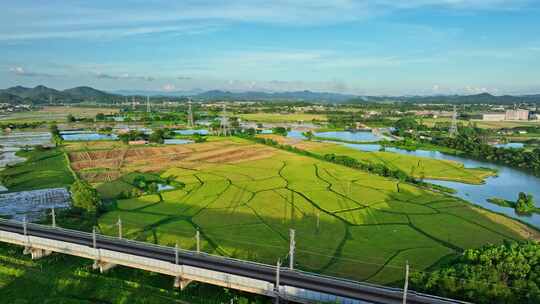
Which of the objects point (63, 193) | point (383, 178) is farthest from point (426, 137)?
point (63, 193)

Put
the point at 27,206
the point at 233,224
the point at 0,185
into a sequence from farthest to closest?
the point at 0,185 < the point at 27,206 < the point at 233,224

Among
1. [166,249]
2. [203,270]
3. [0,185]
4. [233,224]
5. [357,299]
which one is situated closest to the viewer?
[357,299]

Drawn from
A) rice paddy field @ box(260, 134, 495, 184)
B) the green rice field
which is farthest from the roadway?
rice paddy field @ box(260, 134, 495, 184)

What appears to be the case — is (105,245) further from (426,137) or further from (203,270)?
(426,137)

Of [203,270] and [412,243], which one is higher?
[203,270]

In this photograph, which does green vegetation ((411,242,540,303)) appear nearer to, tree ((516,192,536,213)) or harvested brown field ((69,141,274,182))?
tree ((516,192,536,213))

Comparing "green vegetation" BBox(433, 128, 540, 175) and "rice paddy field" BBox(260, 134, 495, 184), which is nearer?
"rice paddy field" BBox(260, 134, 495, 184)
